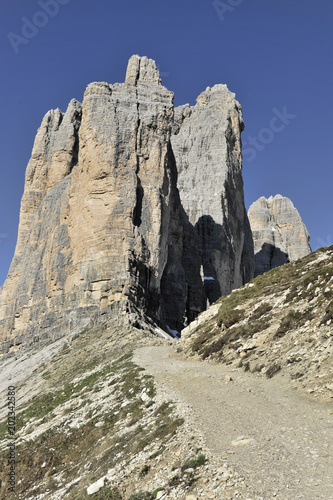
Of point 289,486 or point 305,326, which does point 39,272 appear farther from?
point 289,486

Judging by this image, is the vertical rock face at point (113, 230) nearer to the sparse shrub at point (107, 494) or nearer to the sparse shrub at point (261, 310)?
the sparse shrub at point (261, 310)

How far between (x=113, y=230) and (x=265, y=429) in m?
46.4

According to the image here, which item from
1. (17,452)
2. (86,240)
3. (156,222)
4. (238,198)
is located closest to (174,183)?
(156,222)

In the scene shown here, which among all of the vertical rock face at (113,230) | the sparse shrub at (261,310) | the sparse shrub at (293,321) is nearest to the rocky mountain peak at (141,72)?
the vertical rock face at (113,230)

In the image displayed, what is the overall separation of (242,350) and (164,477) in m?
12.8

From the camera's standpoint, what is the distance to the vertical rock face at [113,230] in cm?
5706

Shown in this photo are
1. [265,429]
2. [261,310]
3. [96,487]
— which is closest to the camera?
[96,487]

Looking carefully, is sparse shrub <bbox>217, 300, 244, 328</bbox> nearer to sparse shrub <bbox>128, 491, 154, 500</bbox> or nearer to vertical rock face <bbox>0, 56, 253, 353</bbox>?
vertical rock face <bbox>0, 56, 253, 353</bbox>

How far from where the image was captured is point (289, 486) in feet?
31.4

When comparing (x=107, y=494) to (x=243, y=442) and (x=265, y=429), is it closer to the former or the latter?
(x=243, y=442)

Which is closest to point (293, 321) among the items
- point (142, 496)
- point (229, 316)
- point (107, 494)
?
point (229, 316)

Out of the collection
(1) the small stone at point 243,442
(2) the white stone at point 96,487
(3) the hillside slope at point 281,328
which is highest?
(3) the hillside slope at point 281,328

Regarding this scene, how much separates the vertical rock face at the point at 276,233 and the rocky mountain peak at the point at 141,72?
6780 centimetres

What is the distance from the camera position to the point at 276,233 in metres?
138
